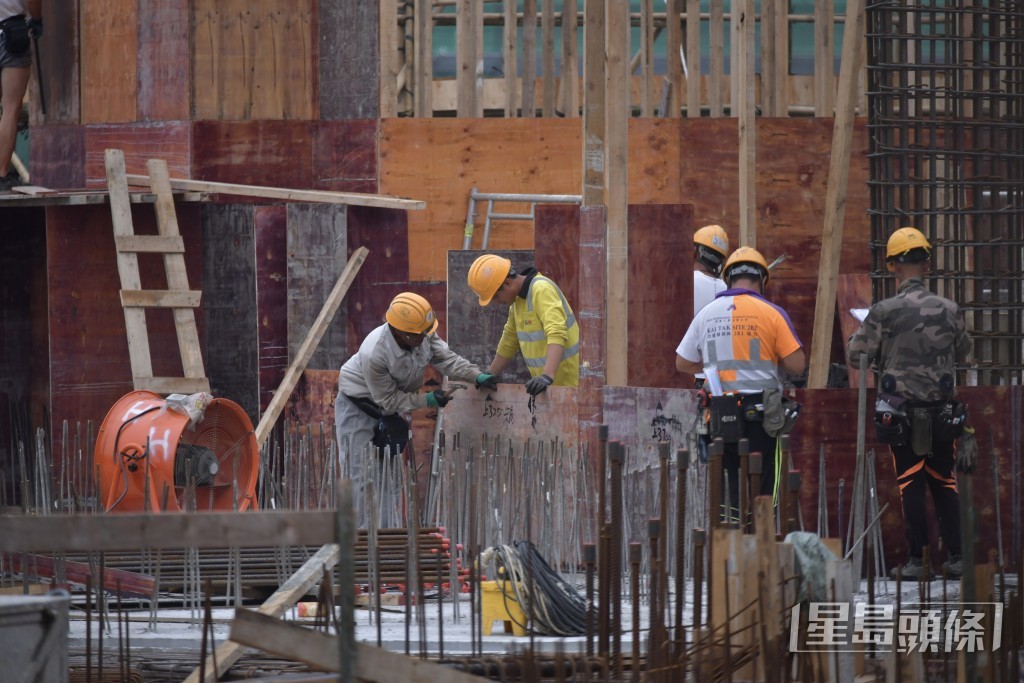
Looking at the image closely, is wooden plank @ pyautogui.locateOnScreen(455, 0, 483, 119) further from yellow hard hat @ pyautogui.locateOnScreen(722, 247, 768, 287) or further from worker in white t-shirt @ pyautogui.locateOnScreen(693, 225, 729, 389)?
yellow hard hat @ pyautogui.locateOnScreen(722, 247, 768, 287)

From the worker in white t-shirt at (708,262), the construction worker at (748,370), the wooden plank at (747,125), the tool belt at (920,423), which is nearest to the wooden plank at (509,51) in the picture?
the wooden plank at (747,125)

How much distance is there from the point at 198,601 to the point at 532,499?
1974mm

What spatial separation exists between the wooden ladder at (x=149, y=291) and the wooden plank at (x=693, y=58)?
185 inches

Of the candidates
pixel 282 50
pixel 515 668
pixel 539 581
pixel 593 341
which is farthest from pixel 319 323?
pixel 515 668

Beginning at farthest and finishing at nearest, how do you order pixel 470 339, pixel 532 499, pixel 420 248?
pixel 420 248
pixel 470 339
pixel 532 499

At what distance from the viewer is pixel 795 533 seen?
5887mm

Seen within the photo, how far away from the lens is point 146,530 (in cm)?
475

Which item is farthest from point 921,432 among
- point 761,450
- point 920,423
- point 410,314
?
point 410,314

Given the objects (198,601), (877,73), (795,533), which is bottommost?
(198,601)

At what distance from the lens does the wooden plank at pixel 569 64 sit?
44.8 ft

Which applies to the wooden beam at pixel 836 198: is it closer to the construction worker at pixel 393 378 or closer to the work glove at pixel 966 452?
the work glove at pixel 966 452

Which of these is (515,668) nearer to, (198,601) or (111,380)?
(198,601)

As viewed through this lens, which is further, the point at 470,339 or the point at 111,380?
the point at 111,380

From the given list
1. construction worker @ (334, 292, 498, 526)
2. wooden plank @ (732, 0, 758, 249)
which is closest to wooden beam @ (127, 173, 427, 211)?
construction worker @ (334, 292, 498, 526)
